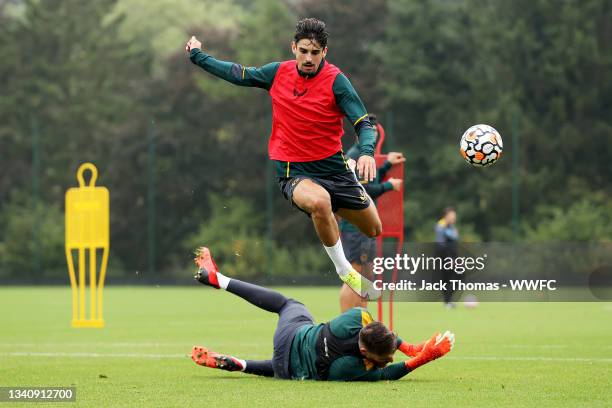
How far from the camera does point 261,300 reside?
9.27m

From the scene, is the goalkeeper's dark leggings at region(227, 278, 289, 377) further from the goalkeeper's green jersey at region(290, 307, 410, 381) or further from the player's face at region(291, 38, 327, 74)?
the player's face at region(291, 38, 327, 74)

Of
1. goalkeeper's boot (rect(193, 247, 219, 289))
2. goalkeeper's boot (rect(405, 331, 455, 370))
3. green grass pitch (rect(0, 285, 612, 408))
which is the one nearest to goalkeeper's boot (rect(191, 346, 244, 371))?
green grass pitch (rect(0, 285, 612, 408))

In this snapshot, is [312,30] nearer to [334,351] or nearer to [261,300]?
[261,300]

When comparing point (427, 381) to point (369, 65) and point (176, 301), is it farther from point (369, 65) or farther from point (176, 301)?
point (369, 65)

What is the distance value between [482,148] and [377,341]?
3306 millimetres

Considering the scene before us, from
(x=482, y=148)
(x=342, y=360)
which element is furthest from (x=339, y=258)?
(x=342, y=360)

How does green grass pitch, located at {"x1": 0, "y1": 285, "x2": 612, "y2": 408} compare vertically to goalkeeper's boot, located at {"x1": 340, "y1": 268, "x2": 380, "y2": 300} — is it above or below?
below

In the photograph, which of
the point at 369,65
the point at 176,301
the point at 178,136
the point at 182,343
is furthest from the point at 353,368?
the point at 369,65

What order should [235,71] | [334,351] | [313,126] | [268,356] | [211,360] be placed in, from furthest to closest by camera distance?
[268,356], [235,71], [313,126], [211,360], [334,351]

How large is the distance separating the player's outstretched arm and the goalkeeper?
1968 millimetres

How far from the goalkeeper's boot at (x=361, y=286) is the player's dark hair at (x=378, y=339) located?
214 cm

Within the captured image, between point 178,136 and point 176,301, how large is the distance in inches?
616

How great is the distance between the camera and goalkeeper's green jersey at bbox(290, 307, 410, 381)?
27.5 feet

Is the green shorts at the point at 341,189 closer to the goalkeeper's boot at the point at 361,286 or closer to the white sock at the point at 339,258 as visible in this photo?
the white sock at the point at 339,258
